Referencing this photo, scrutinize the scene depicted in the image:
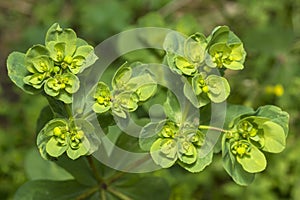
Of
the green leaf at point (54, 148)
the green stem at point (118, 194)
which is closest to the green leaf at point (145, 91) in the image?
the green leaf at point (54, 148)

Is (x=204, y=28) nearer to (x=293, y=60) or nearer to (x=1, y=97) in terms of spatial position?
(x=293, y=60)

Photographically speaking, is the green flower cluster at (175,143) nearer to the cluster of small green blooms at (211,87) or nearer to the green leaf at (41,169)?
the cluster of small green blooms at (211,87)

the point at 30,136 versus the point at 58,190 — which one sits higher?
the point at 58,190

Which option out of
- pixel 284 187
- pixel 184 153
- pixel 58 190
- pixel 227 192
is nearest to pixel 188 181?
pixel 227 192

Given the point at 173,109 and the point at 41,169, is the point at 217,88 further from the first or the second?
the point at 41,169

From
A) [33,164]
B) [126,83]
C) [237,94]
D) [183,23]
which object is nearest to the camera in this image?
[126,83]

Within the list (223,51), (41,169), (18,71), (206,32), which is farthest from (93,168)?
(206,32)

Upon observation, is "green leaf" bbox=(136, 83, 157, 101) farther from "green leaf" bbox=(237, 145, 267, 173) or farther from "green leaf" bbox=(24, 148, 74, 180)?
"green leaf" bbox=(24, 148, 74, 180)
